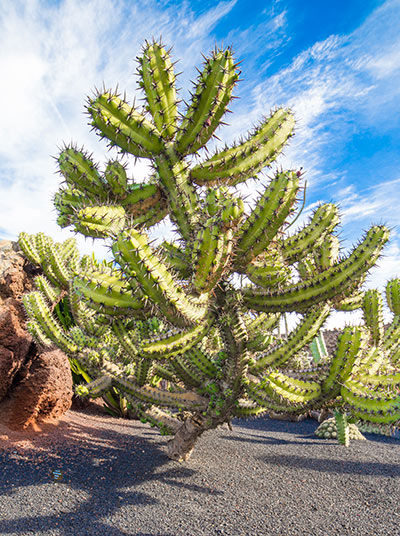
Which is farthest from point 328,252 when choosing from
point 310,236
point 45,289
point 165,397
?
point 45,289

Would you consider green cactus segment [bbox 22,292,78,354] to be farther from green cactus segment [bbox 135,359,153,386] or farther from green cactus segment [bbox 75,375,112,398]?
green cactus segment [bbox 135,359,153,386]

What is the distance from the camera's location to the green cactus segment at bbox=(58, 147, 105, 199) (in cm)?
334

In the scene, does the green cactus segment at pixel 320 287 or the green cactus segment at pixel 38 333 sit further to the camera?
the green cactus segment at pixel 38 333

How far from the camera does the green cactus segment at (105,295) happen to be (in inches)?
106

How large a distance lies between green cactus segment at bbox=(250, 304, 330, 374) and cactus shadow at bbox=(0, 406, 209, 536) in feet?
4.82

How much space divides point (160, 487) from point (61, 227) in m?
2.80

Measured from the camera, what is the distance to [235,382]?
11.5 feet

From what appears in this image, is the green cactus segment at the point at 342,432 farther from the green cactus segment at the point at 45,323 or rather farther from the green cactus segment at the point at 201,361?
the green cactus segment at the point at 45,323

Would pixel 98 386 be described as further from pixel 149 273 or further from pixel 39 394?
pixel 149 273

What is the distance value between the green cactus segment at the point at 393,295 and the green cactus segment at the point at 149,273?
19.8 feet

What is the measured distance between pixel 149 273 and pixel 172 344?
60 cm

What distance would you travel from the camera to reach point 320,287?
9.74ft

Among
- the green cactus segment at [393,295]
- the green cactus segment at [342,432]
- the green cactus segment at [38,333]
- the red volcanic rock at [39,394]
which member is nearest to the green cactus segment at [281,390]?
the red volcanic rock at [39,394]

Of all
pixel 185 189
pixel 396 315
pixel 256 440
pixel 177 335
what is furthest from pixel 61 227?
pixel 396 315
